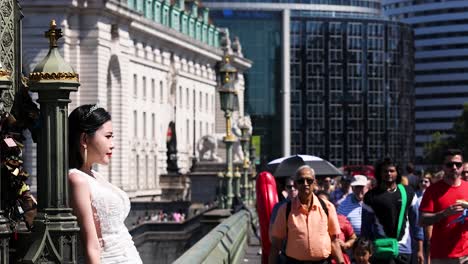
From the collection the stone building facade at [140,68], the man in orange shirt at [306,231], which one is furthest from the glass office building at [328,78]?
the man in orange shirt at [306,231]

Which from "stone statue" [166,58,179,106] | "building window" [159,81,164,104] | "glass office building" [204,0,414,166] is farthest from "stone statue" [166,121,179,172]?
"glass office building" [204,0,414,166]

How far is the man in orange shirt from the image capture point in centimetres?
1433

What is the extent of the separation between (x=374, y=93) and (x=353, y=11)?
Result: 32.0 feet

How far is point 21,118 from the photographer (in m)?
9.51

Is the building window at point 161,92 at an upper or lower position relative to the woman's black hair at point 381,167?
upper

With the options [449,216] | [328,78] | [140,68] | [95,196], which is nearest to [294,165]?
[449,216]

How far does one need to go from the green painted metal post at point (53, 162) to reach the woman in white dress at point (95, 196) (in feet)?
0.27

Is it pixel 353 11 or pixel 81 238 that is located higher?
pixel 353 11

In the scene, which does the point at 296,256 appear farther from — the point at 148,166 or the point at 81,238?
the point at 148,166

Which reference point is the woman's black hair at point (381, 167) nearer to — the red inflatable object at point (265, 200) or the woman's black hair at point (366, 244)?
the woman's black hair at point (366, 244)

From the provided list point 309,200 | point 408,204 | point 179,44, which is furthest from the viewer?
point 179,44

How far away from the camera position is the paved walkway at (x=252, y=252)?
29.9 m

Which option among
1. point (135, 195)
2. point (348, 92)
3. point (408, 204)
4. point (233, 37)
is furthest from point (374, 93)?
point (408, 204)

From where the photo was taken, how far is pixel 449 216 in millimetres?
15281
